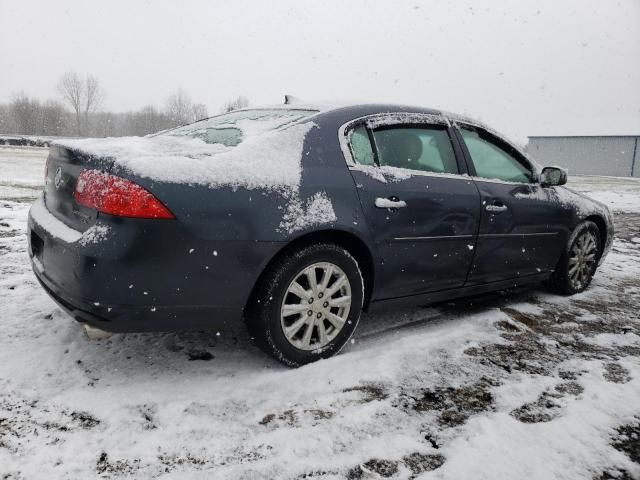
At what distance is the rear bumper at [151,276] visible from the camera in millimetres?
2066

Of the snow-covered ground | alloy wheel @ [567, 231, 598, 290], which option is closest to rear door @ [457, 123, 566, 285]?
alloy wheel @ [567, 231, 598, 290]

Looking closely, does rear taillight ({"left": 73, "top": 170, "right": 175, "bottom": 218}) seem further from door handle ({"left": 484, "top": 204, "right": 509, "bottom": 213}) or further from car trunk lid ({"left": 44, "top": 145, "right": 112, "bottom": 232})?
door handle ({"left": 484, "top": 204, "right": 509, "bottom": 213})

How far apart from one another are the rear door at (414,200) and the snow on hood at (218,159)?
40 cm

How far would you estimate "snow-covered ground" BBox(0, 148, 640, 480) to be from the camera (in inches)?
72.7

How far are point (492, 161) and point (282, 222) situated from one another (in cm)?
197

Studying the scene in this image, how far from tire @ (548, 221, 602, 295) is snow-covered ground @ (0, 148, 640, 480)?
79cm

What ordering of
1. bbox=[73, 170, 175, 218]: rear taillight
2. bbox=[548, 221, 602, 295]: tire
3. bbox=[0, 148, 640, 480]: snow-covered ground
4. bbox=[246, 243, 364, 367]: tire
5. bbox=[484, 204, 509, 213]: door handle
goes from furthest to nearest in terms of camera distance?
1. bbox=[548, 221, 602, 295]: tire
2. bbox=[484, 204, 509, 213]: door handle
3. bbox=[246, 243, 364, 367]: tire
4. bbox=[73, 170, 175, 218]: rear taillight
5. bbox=[0, 148, 640, 480]: snow-covered ground

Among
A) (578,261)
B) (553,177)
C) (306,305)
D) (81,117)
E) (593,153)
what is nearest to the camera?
(306,305)

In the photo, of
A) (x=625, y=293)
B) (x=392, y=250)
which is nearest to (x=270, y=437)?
(x=392, y=250)

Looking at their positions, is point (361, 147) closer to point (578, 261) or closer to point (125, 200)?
point (125, 200)

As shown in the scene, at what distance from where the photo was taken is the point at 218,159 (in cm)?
229

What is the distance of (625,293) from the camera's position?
4.44 meters

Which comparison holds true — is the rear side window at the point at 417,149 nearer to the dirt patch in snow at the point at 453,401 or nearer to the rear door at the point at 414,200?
the rear door at the point at 414,200

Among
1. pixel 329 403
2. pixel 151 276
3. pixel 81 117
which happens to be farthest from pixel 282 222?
pixel 81 117
